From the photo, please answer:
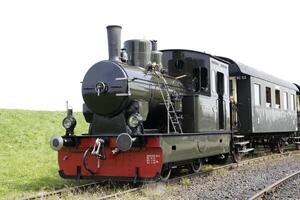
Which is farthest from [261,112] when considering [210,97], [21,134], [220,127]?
[21,134]

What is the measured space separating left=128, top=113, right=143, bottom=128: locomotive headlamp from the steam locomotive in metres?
0.02

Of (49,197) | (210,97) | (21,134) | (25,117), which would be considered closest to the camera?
(49,197)

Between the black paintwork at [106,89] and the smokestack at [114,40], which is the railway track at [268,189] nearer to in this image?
the black paintwork at [106,89]

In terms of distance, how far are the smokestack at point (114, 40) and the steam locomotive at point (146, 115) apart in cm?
2

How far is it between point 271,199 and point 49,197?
391 centimetres

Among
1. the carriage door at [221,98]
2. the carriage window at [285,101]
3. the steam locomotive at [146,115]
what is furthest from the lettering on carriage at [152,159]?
the carriage window at [285,101]

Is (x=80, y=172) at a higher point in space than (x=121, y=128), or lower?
lower

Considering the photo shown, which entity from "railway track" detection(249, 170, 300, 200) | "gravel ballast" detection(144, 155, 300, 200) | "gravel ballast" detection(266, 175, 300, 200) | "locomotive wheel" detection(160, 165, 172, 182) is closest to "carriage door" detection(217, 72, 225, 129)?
"gravel ballast" detection(144, 155, 300, 200)

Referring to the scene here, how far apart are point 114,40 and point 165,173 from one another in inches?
122

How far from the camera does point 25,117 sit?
25375mm

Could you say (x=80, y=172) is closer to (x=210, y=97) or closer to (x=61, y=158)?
(x=61, y=158)

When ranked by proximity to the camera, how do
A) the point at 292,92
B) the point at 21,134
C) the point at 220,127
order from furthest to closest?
the point at 21,134 < the point at 292,92 < the point at 220,127

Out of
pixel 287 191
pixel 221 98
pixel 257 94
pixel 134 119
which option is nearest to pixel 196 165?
pixel 221 98

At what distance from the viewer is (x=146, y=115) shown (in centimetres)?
880
